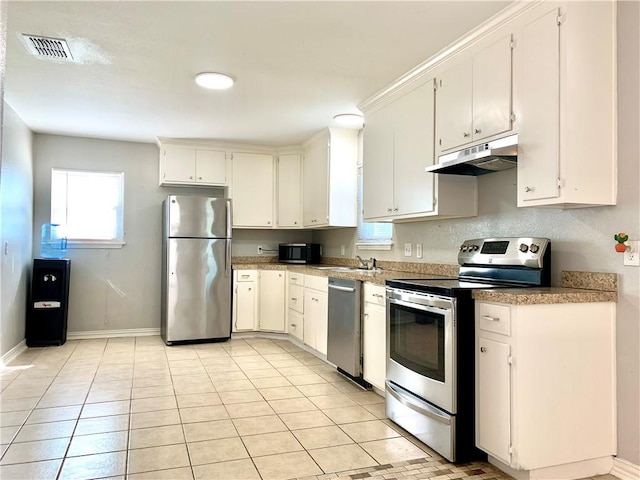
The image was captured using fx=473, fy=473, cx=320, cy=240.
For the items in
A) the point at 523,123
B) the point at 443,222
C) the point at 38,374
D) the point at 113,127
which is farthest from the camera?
the point at 113,127

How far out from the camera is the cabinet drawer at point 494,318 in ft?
7.35

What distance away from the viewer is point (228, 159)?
5863mm

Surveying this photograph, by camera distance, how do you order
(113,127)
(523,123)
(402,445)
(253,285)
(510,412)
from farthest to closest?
(253,285), (113,127), (402,445), (523,123), (510,412)

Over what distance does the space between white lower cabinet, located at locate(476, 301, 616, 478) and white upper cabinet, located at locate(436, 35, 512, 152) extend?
106 cm

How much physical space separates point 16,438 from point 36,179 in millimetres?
3619

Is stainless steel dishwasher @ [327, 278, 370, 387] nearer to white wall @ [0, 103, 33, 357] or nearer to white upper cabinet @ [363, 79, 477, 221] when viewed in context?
white upper cabinet @ [363, 79, 477, 221]

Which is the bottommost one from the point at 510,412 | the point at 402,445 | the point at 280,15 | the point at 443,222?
the point at 402,445

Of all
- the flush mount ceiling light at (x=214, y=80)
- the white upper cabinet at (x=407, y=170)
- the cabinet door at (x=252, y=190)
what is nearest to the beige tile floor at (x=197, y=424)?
the white upper cabinet at (x=407, y=170)

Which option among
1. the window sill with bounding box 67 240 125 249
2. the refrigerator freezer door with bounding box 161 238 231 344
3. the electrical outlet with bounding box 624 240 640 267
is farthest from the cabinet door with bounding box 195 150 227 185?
the electrical outlet with bounding box 624 240 640 267

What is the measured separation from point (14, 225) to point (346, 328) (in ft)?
11.2

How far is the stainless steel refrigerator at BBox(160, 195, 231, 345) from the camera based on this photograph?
526cm

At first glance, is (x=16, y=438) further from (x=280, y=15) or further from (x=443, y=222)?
(x=443, y=222)

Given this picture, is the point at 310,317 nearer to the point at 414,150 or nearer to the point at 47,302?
the point at 414,150

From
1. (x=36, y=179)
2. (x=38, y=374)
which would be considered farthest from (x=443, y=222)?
(x=36, y=179)
